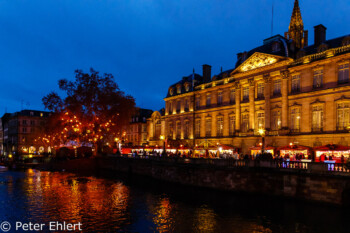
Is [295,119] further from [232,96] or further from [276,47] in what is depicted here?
[232,96]

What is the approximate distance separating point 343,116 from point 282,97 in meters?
8.36

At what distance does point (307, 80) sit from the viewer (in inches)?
1479

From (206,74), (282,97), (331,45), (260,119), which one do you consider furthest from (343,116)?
(206,74)

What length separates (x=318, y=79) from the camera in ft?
120

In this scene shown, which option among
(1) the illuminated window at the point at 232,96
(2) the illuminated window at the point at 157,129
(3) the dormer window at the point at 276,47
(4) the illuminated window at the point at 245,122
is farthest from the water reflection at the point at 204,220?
(2) the illuminated window at the point at 157,129

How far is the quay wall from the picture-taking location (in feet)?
68.5

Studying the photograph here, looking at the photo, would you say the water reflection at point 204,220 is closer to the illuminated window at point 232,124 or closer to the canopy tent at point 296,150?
the canopy tent at point 296,150

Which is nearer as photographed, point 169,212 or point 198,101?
point 169,212

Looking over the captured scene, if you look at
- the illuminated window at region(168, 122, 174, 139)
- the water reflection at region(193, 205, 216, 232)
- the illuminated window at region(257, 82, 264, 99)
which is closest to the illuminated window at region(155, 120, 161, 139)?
the illuminated window at region(168, 122, 174, 139)

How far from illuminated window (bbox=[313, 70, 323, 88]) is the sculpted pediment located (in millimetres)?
4131

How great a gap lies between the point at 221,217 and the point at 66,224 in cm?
1023

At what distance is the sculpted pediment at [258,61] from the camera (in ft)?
132

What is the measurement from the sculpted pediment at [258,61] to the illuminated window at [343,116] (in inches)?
371

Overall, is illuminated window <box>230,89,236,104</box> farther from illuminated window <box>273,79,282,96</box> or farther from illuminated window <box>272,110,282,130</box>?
illuminated window <box>272,110,282,130</box>
